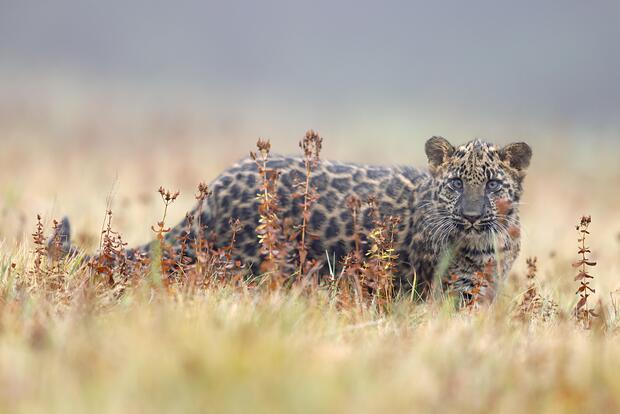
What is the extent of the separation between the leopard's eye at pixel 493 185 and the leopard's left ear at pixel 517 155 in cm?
26

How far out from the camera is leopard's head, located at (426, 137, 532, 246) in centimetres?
591

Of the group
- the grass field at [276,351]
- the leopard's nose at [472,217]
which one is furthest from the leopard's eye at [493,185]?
the grass field at [276,351]

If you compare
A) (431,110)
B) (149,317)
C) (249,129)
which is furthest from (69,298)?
(431,110)

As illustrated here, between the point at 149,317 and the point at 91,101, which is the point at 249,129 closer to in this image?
the point at 91,101

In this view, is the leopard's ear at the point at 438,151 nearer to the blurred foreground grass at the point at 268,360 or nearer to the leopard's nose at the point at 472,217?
the leopard's nose at the point at 472,217

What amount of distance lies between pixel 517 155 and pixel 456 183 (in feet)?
1.78

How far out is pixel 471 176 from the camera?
19.9 ft

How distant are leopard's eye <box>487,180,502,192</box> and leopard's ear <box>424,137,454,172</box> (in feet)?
1.41

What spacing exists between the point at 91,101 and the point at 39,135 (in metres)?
10.7

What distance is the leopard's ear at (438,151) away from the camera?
6.38 meters

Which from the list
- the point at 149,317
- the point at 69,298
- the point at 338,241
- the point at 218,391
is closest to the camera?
the point at 218,391

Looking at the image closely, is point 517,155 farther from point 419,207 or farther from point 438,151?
point 419,207

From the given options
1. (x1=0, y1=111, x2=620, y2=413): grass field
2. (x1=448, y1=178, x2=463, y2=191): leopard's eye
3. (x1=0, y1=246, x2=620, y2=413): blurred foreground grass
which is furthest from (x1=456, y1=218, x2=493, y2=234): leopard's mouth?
(x1=0, y1=246, x2=620, y2=413): blurred foreground grass

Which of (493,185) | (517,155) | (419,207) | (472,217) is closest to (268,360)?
(472,217)
